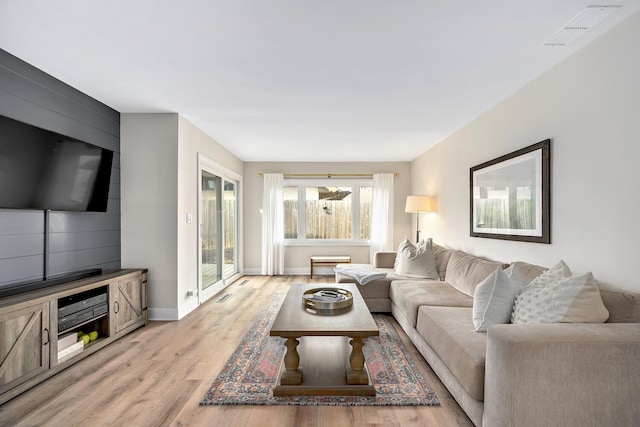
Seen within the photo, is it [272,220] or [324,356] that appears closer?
[324,356]

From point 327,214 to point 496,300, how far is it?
4.99 metres

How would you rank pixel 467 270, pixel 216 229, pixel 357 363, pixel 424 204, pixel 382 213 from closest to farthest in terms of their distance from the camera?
1. pixel 357 363
2. pixel 467 270
3. pixel 424 204
4. pixel 216 229
5. pixel 382 213

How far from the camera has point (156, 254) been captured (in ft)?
12.7

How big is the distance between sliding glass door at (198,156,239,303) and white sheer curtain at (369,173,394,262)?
2760mm

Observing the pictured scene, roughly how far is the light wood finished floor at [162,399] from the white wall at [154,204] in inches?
25.1

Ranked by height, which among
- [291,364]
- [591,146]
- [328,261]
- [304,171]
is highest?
[304,171]

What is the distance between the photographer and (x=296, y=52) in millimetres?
2426

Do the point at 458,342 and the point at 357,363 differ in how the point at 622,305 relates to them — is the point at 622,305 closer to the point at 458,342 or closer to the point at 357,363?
the point at 458,342

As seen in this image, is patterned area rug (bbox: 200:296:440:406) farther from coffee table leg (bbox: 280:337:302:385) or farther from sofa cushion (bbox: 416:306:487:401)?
sofa cushion (bbox: 416:306:487:401)

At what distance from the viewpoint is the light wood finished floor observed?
201 centimetres

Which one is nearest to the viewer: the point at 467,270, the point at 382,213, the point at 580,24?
the point at 580,24

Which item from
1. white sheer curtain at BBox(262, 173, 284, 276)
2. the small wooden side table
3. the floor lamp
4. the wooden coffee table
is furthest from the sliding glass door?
the floor lamp

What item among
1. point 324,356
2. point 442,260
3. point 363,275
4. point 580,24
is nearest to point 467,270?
point 442,260

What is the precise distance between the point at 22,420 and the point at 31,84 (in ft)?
8.03
